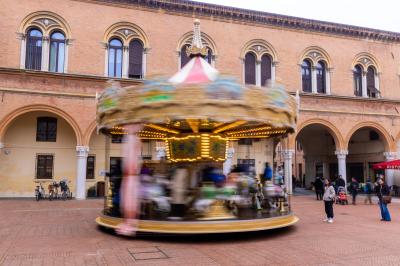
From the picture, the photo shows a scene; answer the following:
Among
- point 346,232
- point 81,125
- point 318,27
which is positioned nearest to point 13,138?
point 81,125

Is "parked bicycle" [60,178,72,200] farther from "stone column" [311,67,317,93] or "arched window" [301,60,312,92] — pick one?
"stone column" [311,67,317,93]

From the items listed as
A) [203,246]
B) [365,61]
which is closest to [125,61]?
[203,246]

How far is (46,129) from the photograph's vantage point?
74.1ft

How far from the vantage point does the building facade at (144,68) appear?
2036 centimetres

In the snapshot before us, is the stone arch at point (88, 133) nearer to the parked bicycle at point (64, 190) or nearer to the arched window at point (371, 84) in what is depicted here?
the parked bicycle at point (64, 190)

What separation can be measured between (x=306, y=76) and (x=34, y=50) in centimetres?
1669

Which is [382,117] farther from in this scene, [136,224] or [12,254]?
[12,254]

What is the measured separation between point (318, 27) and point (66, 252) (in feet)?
75.7

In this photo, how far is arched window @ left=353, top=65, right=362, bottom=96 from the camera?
88.0ft

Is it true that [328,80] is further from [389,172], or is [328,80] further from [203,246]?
[203,246]

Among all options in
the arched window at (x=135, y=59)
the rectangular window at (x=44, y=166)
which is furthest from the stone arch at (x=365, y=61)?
the rectangular window at (x=44, y=166)

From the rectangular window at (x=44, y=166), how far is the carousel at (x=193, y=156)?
36.3ft

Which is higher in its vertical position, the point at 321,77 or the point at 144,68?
the point at 321,77

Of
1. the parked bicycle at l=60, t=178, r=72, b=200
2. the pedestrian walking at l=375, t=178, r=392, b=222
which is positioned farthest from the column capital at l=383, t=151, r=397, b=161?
the parked bicycle at l=60, t=178, r=72, b=200
